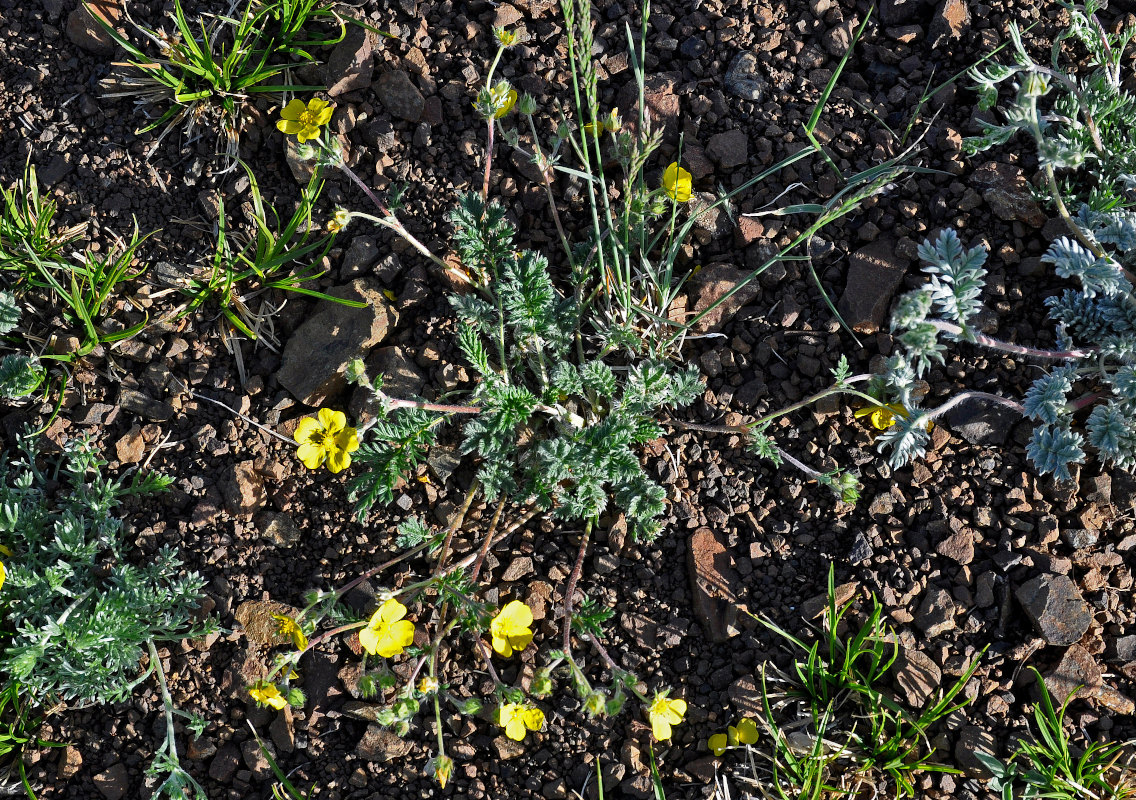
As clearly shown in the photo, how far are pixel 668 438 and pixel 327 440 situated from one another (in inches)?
41.9

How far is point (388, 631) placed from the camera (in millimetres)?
2521

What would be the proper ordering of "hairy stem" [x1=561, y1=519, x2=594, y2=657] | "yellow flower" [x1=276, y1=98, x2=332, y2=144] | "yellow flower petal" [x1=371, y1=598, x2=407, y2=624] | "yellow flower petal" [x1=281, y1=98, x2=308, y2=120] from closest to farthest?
"yellow flower petal" [x1=371, y1=598, x2=407, y2=624], "hairy stem" [x1=561, y1=519, x2=594, y2=657], "yellow flower" [x1=276, y1=98, x2=332, y2=144], "yellow flower petal" [x1=281, y1=98, x2=308, y2=120]

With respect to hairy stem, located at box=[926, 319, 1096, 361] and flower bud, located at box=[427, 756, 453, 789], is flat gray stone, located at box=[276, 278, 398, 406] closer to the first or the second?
flower bud, located at box=[427, 756, 453, 789]

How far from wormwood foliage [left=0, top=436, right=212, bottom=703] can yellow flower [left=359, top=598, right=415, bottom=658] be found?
2.26ft

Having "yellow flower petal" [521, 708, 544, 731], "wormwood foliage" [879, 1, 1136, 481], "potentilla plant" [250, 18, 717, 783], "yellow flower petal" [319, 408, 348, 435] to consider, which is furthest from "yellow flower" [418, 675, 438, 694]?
"wormwood foliage" [879, 1, 1136, 481]

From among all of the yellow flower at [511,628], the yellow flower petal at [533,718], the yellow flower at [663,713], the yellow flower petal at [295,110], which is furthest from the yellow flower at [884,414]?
the yellow flower petal at [295,110]

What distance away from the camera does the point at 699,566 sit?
9.14 feet

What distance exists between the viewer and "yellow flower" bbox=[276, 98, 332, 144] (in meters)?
2.82

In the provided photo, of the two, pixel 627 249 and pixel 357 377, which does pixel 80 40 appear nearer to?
pixel 357 377

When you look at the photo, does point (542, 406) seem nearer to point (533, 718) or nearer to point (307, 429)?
point (307, 429)

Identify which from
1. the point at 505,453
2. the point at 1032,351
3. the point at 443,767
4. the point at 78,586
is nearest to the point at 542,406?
the point at 505,453

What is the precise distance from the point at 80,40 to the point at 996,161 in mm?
3265

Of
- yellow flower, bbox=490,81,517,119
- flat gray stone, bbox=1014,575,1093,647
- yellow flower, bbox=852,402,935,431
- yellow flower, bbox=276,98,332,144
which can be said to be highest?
yellow flower, bbox=490,81,517,119

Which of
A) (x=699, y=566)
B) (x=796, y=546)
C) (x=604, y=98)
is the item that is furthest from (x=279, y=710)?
(x=604, y=98)
